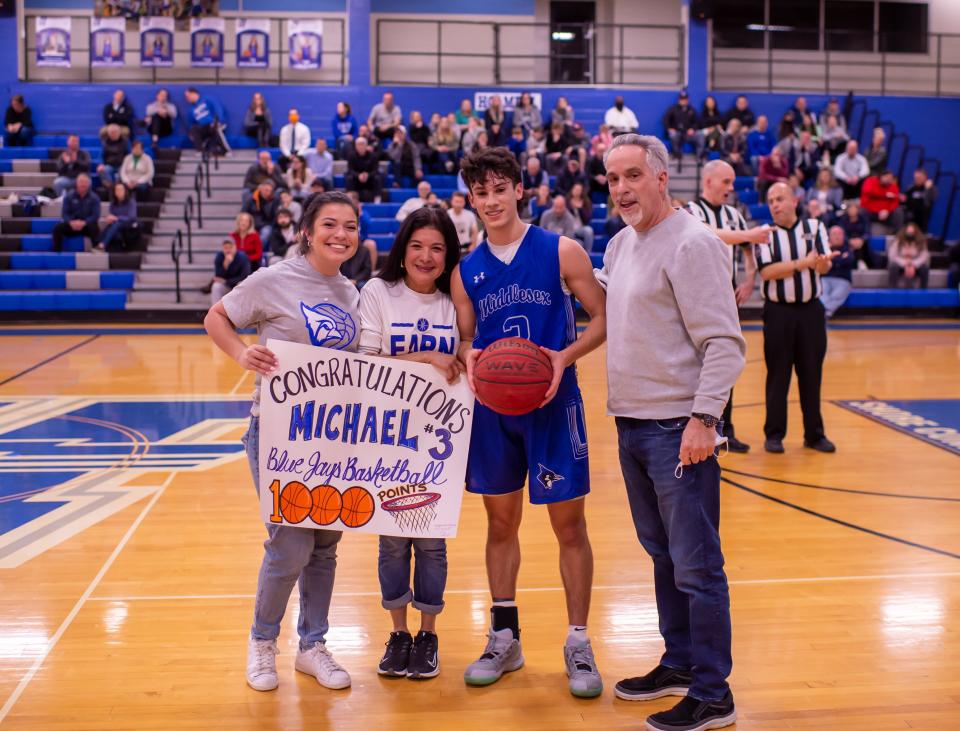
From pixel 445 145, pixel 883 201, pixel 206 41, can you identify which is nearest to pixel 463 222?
pixel 445 145

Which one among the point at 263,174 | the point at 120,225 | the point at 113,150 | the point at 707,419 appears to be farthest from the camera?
the point at 113,150

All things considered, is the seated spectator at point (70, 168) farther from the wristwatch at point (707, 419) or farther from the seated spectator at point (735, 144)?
the wristwatch at point (707, 419)

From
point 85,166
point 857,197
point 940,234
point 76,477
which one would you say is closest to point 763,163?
point 857,197

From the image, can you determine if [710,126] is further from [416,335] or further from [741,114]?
[416,335]

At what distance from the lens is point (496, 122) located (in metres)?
17.8

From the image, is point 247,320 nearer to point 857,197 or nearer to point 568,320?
point 568,320

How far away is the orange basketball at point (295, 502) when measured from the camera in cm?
342

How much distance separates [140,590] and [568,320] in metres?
2.26

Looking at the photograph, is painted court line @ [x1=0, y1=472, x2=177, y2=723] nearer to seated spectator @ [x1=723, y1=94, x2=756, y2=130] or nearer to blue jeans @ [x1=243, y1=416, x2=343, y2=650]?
blue jeans @ [x1=243, y1=416, x2=343, y2=650]

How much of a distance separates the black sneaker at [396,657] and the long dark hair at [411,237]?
123 cm

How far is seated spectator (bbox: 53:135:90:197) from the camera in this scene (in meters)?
16.6

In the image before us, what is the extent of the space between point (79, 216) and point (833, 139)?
12.9m

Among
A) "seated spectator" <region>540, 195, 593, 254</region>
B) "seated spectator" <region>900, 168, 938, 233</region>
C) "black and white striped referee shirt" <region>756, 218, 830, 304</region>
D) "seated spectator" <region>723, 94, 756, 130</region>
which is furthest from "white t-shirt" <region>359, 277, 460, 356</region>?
"seated spectator" <region>723, 94, 756, 130</region>

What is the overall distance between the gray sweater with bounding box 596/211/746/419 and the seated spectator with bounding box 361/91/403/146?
15.4 meters
